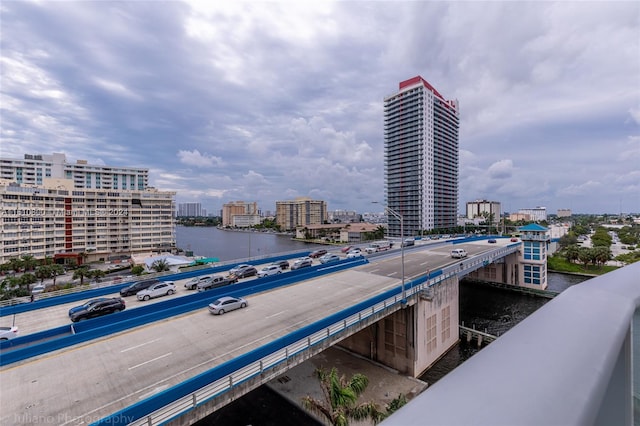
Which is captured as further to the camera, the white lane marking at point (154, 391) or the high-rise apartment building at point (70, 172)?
the high-rise apartment building at point (70, 172)

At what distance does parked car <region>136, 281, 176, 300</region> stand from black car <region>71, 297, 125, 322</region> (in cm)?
213

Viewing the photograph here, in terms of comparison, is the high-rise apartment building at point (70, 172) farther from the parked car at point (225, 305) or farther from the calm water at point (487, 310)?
the calm water at point (487, 310)

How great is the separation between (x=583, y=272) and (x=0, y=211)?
90.2 metres

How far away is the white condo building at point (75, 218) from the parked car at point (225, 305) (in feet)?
176

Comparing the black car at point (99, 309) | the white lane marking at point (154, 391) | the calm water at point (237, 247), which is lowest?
the calm water at point (237, 247)

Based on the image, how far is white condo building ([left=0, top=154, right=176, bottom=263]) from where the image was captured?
4766cm

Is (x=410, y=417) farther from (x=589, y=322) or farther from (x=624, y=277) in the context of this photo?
(x=624, y=277)

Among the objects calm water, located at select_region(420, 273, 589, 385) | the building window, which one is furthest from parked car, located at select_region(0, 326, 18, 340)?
the building window

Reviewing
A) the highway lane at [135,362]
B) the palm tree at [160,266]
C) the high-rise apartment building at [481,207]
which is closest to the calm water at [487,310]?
the highway lane at [135,362]

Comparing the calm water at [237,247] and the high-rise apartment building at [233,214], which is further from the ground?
the high-rise apartment building at [233,214]

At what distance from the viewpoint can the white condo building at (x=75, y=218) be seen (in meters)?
47.7

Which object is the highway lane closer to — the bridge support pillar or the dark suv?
the bridge support pillar

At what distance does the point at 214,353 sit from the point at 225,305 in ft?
14.0

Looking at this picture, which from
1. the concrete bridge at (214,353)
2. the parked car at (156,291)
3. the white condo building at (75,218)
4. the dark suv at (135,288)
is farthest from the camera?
the white condo building at (75,218)
